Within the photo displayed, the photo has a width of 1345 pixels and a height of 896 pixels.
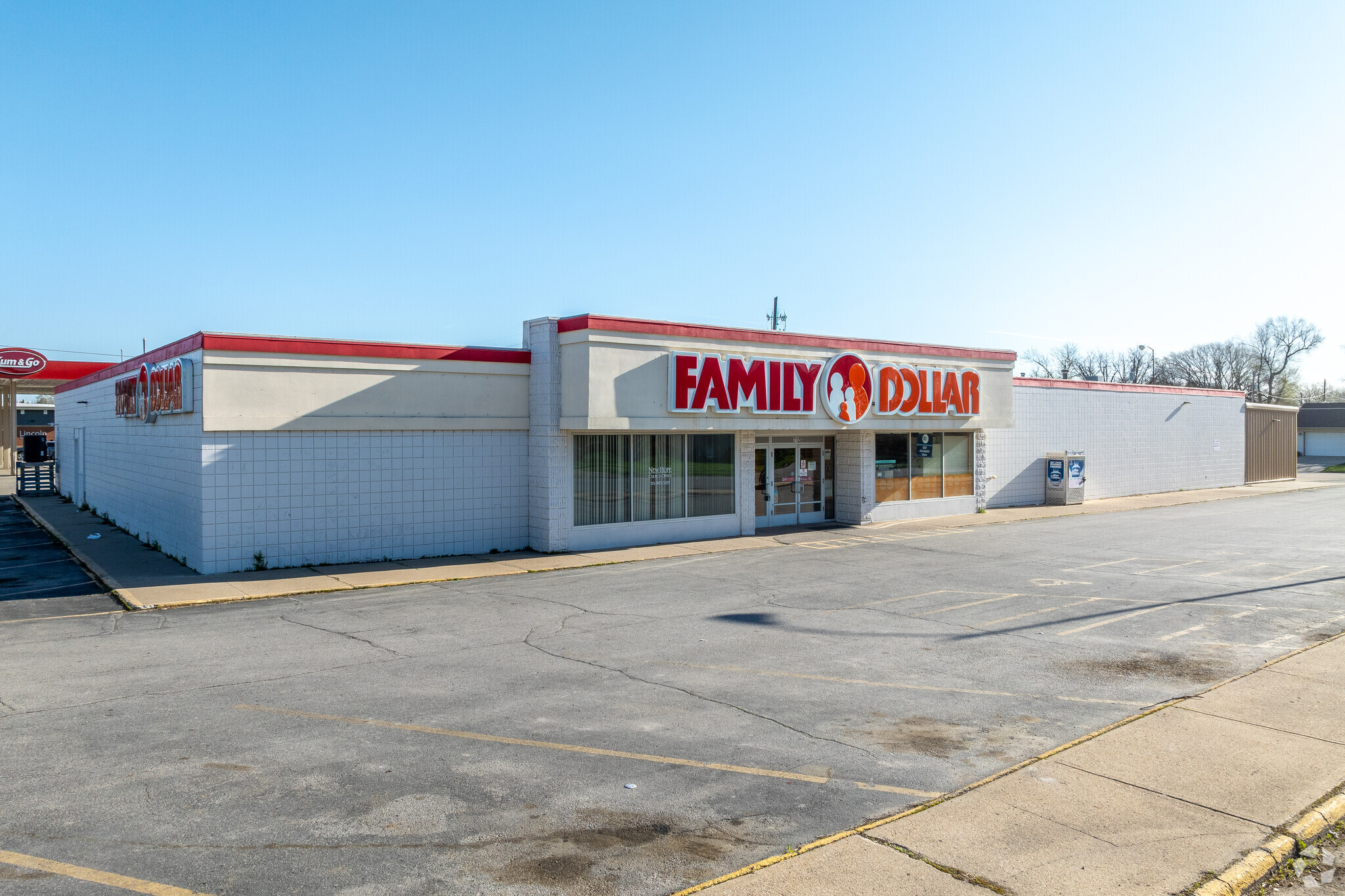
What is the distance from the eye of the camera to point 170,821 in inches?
239

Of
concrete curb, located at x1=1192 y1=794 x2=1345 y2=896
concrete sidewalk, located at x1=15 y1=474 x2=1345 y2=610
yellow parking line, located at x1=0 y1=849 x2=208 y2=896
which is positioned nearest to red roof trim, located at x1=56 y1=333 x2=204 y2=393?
concrete sidewalk, located at x1=15 y1=474 x2=1345 y2=610

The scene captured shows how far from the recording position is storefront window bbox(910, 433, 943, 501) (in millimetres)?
26453

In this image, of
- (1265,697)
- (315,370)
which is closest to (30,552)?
(315,370)

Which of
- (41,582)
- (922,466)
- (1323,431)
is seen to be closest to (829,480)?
(922,466)

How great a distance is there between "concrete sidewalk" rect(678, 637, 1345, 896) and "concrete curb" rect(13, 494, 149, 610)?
40.8 ft

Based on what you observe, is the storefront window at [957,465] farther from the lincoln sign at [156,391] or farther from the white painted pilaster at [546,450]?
the lincoln sign at [156,391]

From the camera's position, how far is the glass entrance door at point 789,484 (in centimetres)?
2359

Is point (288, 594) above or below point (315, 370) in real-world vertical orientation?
below

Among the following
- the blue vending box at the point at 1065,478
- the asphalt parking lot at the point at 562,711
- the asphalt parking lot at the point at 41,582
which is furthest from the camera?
the blue vending box at the point at 1065,478

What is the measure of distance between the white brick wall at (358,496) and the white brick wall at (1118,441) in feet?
56.9

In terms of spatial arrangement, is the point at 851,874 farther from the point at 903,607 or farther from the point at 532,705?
the point at 903,607

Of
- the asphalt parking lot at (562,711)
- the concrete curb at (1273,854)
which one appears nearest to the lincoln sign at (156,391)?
the asphalt parking lot at (562,711)

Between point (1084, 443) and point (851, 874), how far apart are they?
3102 centimetres

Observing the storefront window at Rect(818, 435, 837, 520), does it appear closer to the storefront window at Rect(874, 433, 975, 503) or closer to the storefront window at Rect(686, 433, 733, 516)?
the storefront window at Rect(874, 433, 975, 503)
